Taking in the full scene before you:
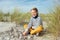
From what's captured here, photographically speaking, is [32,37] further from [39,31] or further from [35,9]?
[35,9]

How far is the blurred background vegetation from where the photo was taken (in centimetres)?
213

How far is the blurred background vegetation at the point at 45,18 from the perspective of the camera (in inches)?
83.7

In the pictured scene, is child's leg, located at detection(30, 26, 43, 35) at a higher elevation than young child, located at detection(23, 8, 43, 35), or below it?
below

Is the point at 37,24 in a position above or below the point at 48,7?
below

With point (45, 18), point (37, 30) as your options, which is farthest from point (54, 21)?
point (37, 30)

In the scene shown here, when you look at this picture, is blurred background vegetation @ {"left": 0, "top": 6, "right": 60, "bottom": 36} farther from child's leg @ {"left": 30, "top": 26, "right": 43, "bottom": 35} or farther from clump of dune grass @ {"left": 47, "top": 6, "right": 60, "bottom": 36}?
child's leg @ {"left": 30, "top": 26, "right": 43, "bottom": 35}

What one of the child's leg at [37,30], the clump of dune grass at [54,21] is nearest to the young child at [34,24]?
the child's leg at [37,30]

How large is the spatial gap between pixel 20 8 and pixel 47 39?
48cm

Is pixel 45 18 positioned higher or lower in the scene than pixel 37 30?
higher

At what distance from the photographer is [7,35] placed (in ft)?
6.93

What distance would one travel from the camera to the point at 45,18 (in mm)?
2148

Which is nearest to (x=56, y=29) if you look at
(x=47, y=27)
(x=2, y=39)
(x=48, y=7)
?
(x=47, y=27)

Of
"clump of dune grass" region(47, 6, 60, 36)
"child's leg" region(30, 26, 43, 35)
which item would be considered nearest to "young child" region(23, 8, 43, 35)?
"child's leg" region(30, 26, 43, 35)

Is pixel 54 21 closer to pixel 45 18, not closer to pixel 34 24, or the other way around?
pixel 45 18
